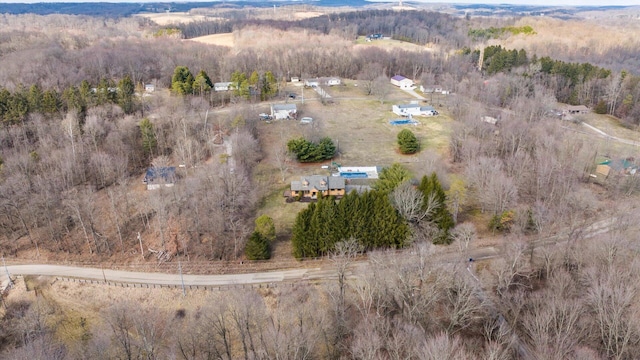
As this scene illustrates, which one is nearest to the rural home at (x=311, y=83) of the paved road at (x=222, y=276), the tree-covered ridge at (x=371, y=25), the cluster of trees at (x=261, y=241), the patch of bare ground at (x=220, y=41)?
the patch of bare ground at (x=220, y=41)

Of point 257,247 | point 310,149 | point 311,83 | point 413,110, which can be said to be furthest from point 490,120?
point 257,247

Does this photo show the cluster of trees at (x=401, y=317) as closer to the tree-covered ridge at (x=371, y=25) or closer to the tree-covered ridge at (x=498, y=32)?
the tree-covered ridge at (x=498, y=32)

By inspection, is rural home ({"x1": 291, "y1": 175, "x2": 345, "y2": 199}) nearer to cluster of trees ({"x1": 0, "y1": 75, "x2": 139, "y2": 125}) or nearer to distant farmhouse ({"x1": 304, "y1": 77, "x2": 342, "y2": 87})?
cluster of trees ({"x1": 0, "y1": 75, "x2": 139, "y2": 125})

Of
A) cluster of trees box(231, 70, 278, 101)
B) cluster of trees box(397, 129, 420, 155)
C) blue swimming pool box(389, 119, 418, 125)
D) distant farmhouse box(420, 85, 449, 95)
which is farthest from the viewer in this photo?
distant farmhouse box(420, 85, 449, 95)

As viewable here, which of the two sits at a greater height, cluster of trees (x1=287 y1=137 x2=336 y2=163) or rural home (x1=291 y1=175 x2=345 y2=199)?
cluster of trees (x1=287 y1=137 x2=336 y2=163)

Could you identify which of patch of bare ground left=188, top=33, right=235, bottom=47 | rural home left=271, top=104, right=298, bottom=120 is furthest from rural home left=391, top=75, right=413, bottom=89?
patch of bare ground left=188, top=33, right=235, bottom=47

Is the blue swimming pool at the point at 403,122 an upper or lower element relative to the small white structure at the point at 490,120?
lower
